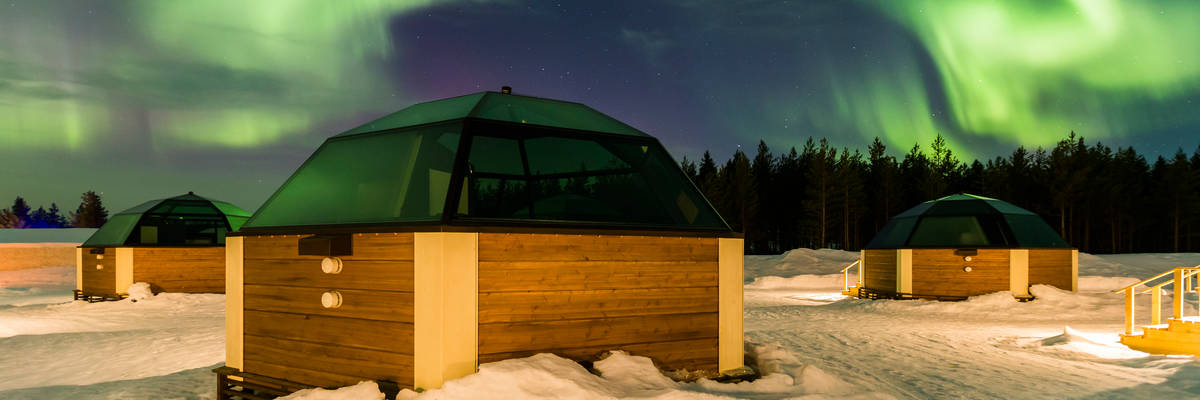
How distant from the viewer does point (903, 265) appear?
781 inches

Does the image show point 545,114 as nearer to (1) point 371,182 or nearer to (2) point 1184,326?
(1) point 371,182

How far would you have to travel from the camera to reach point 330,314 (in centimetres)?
616

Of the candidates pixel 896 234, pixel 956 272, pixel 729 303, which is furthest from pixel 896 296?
pixel 729 303

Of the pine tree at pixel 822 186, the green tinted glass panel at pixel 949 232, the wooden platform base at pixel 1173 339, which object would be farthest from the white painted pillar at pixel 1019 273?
the pine tree at pixel 822 186

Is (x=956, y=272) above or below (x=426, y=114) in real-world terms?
below

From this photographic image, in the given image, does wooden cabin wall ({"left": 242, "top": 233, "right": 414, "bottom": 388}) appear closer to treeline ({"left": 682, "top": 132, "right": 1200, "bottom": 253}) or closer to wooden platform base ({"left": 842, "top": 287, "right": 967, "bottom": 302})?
wooden platform base ({"left": 842, "top": 287, "right": 967, "bottom": 302})

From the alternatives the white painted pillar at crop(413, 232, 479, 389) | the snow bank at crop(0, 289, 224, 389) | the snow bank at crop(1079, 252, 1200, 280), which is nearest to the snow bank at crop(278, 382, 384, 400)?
the white painted pillar at crop(413, 232, 479, 389)

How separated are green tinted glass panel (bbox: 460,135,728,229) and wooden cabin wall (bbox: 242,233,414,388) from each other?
0.85 meters

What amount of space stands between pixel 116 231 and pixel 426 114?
17540 millimetres

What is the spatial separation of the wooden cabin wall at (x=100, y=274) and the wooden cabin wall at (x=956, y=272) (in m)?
21.3

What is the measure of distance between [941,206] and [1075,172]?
36602 millimetres

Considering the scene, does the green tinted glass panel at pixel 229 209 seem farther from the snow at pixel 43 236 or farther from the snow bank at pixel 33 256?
the snow at pixel 43 236

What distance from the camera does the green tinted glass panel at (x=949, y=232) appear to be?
19.2 m

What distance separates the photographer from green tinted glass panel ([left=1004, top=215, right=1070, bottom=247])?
18562 mm
